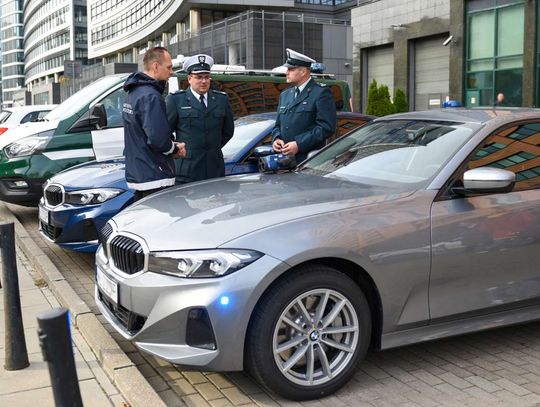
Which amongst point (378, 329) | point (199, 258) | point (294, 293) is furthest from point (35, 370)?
point (378, 329)

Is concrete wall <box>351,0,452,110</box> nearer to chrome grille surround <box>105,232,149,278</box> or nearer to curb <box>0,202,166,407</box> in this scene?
curb <box>0,202,166,407</box>

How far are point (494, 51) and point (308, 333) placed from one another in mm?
24057

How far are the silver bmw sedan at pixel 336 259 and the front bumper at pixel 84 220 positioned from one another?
1696 mm

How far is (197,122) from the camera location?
5.48m

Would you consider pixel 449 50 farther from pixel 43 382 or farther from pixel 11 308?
pixel 43 382

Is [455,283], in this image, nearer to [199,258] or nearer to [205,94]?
[199,258]

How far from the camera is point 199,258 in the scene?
10.5ft

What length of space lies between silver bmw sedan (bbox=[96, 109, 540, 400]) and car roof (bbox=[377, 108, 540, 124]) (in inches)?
1.1

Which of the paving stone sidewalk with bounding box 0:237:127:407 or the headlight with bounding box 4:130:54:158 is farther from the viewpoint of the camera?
the headlight with bounding box 4:130:54:158

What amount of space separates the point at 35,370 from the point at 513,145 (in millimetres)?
3319

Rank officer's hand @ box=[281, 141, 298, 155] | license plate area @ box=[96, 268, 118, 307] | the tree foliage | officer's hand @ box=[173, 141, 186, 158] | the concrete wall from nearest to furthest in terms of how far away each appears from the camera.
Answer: license plate area @ box=[96, 268, 118, 307] < officer's hand @ box=[173, 141, 186, 158] < officer's hand @ box=[281, 141, 298, 155] < the tree foliage < the concrete wall

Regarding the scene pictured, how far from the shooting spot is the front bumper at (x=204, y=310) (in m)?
3.14

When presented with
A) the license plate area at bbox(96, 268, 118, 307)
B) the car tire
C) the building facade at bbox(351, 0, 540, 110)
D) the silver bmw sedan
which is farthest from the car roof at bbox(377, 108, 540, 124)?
the building facade at bbox(351, 0, 540, 110)

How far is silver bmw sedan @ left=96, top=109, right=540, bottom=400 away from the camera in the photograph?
3.20 meters
